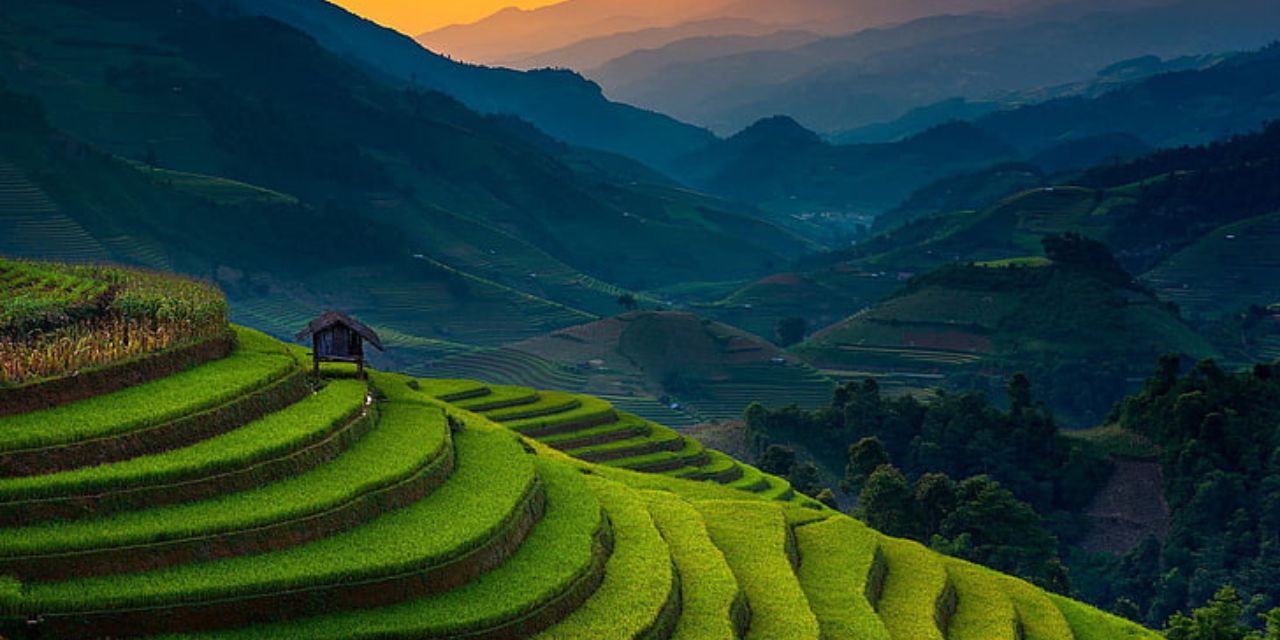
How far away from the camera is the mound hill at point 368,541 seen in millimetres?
15578

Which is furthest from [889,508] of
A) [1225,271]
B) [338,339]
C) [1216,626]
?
[1225,271]

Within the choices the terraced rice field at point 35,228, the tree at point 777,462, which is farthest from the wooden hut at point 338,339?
the terraced rice field at point 35,228

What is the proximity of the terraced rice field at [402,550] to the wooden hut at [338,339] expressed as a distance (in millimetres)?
625

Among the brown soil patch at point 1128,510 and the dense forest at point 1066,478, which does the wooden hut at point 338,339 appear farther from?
the brown soil patch at point 1128,510

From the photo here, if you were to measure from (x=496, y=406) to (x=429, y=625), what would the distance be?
29.1 meters

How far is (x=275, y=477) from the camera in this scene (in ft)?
61.8

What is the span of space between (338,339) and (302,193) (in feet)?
406

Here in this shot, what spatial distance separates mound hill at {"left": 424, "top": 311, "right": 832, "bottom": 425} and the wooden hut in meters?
60.7

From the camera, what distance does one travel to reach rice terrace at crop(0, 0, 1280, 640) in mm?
17250

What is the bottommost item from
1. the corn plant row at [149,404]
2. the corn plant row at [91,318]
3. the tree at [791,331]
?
the tree at [791,331]

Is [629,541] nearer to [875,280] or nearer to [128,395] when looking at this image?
[128,395]

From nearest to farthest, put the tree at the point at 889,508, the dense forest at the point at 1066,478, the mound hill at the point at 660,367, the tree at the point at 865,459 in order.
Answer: the dense forest at the point at 1066,478 < the tree at the point at 889,508 < the tree at the point at 865,459 < the mound hill at the point at 660,367

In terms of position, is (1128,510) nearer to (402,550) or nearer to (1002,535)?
(1002,535)

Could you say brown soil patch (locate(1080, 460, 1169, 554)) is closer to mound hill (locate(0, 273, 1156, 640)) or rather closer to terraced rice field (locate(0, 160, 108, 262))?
mound hill (locate(0, 273, 1156, 640))
